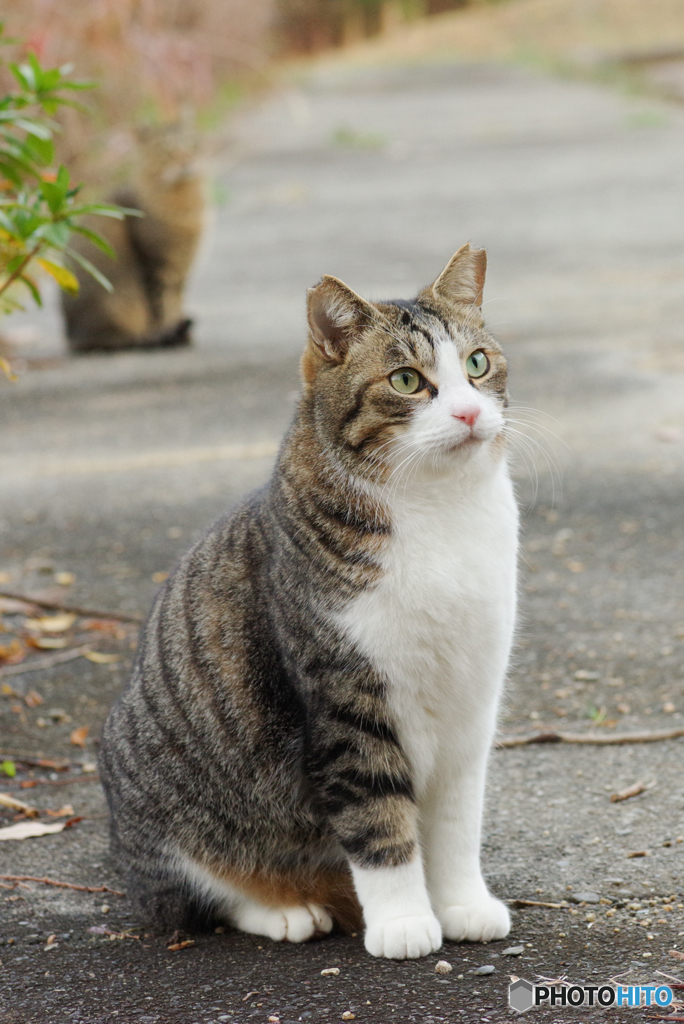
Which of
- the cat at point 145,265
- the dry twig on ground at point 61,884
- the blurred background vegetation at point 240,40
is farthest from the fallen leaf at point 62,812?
the cat at point 145,265

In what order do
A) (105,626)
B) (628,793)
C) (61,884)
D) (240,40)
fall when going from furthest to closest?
(240,40) → (105,626) → (628,793) → (61,884)

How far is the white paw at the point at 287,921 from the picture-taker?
2441 mm

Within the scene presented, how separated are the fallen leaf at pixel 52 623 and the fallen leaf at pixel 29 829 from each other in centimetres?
122

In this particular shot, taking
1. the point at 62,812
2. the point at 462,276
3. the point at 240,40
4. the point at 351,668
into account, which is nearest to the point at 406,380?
the point at 462,276

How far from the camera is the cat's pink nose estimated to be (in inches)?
90.5

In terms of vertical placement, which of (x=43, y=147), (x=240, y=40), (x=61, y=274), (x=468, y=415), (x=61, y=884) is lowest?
(x=61, y=884)

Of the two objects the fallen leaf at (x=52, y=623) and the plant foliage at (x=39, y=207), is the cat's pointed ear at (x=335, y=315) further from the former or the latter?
the fallen leaf at (x=52, y=623)

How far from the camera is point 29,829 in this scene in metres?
2.94

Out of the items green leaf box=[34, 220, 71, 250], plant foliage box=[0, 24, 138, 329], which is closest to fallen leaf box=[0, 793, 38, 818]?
plant foliage box=[0, 24, 138, 329]

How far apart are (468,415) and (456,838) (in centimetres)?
87

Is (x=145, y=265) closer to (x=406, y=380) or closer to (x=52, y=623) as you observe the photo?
(x=52, y=623)

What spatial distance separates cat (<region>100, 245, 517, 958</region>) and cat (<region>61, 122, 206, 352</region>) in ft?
19.0

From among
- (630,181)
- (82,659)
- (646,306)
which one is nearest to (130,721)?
(82,659)

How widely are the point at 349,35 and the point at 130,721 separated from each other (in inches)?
1605
